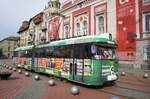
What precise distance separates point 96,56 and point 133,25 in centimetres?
1766

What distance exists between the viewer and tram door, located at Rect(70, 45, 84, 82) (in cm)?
1333

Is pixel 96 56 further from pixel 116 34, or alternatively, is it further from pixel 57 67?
pixel 116 34

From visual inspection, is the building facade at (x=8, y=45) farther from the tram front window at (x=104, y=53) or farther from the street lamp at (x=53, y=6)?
the tram front window at (x=104, y=53)

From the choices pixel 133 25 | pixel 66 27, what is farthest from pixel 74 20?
pixel 133 25

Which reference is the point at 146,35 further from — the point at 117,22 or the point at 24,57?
the point at 24,57

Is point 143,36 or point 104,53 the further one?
point 143,36

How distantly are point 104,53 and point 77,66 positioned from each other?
1.93m

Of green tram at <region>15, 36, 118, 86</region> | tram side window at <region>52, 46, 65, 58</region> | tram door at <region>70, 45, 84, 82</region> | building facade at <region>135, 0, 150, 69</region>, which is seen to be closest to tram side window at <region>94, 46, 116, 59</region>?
green tram at <region>15, 36, 118, 86</region>

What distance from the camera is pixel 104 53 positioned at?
42.3 feet

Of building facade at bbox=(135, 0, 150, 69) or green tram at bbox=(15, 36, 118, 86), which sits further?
building facade at bbox=(135, 0, 150, 69)

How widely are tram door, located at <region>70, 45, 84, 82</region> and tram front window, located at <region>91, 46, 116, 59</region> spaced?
46.2 inches

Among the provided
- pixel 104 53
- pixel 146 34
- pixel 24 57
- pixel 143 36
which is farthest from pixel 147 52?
pixel 104 53

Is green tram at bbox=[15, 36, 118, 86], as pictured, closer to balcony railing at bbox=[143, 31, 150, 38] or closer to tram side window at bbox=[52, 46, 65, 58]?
tram side window at bbox=[52, 46, 65, 58]

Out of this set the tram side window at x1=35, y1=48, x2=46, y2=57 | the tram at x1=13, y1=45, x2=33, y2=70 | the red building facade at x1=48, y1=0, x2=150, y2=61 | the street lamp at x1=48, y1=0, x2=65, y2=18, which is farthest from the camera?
the street lamp at x1=48, y1=0, x2=65, y2=18
